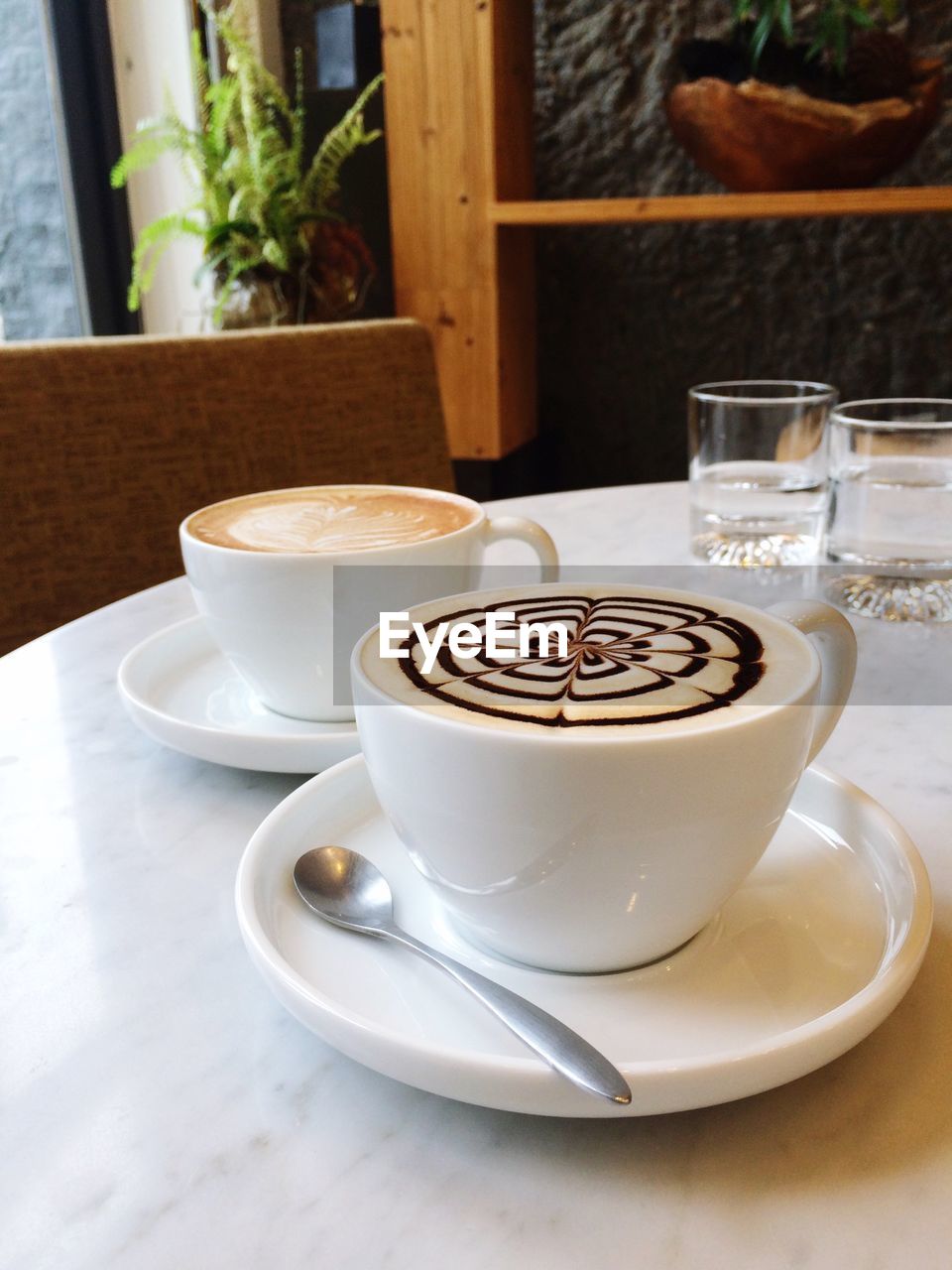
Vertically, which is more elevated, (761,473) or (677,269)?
(677,269)

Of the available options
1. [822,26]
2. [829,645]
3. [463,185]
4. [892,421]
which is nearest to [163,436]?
[892,421]

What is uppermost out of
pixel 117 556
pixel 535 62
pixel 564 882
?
pixel 535 62

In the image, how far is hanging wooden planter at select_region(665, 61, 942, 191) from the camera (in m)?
1.64

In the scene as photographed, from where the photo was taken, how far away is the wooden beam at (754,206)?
165 centimetres

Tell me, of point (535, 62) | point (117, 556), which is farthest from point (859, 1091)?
point (535, 62)

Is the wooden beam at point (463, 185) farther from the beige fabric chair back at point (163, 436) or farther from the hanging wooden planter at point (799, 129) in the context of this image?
the beige fabric chair back at point (163, 436)

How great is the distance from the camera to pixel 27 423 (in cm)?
97

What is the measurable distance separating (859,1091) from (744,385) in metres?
0.66

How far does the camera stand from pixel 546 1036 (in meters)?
0.28

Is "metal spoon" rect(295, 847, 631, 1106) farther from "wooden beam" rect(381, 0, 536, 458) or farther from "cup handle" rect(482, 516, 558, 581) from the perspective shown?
"wooden beam" rect(381, 0, 536, 458)

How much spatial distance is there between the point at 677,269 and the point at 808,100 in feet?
1.79

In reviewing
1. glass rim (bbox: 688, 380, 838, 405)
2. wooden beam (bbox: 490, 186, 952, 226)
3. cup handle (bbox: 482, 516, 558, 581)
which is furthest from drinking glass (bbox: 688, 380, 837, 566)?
wooden beam (bbox: 490, 186, 952, 226)

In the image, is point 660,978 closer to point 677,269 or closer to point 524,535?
point 524,535

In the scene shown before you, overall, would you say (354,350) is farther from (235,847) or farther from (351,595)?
(235,847)
